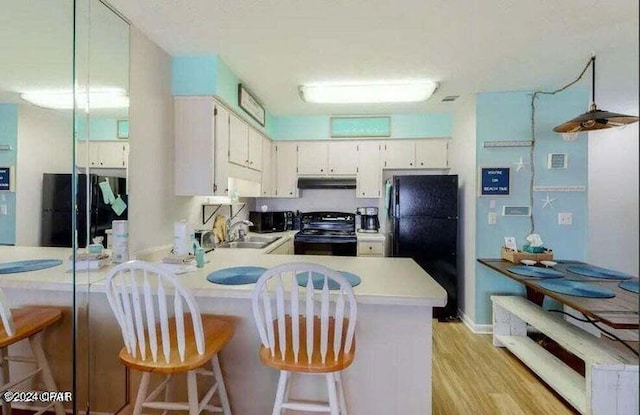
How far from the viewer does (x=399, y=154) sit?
12.8 ft

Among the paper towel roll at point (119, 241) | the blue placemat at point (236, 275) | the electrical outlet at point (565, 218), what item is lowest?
the blue placemat at point (236, 275)

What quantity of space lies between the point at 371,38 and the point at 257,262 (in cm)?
171

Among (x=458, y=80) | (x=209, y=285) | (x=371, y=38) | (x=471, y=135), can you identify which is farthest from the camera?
(x=471, y=135)

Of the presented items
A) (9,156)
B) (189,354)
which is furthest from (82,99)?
(189,354)

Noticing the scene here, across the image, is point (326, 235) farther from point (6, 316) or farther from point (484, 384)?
point (6, 316)

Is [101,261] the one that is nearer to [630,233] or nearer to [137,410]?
[137,410]

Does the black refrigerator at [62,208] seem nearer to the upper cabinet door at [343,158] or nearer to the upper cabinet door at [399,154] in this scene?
the upper cabinet door at [343,158]

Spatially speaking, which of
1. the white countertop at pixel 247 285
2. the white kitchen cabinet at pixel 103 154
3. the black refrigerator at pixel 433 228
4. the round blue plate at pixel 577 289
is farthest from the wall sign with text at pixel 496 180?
the white kitchen cabinet at pixel 103 154

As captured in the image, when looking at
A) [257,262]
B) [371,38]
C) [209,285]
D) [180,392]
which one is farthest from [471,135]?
[180,392]

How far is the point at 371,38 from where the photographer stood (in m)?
2.08

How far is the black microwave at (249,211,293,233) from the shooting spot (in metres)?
3.84

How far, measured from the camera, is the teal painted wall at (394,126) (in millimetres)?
3818

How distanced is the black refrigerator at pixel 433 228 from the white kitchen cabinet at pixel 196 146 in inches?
79.7

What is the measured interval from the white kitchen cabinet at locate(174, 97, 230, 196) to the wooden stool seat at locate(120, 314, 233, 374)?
1.11m
